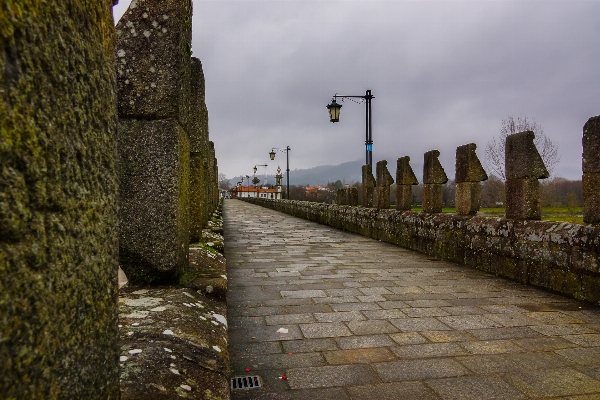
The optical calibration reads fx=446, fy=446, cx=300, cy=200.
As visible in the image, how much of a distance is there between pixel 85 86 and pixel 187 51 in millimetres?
2616

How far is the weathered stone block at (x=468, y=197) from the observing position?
6.71 metres

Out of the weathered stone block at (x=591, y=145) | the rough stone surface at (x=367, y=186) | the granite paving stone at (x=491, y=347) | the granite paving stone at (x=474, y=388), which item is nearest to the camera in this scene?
the granite paving stone at (x=474, y=388)

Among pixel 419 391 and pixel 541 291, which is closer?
pixel 419 391

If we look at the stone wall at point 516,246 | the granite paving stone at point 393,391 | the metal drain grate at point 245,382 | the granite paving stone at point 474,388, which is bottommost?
the metal drain grate at point 245,382

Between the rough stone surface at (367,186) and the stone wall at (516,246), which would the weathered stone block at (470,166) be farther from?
the rough stone surface at (367,186)

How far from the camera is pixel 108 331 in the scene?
118 centimetres

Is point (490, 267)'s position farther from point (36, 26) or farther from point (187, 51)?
point (36, 26)

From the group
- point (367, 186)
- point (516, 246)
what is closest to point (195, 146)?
point (516, 246)

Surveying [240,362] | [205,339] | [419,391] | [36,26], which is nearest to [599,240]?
[419,391]

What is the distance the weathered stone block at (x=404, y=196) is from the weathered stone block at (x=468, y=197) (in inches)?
83.8

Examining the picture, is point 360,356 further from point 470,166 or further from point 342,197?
point 342,197

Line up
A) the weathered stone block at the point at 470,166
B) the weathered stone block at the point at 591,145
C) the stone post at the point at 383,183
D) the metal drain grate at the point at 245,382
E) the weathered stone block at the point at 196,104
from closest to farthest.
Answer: the metal drain grate at the point at 245,382 < the weathered stone block at the point at 591,145 < the weathered stone block at the point at 196,104 < the weathered stone block at the point at 470,166 < the stone post at the point at 383,183

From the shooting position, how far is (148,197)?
3.06 m

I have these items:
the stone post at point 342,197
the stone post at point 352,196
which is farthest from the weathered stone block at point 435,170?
the stone post at point 342,197
